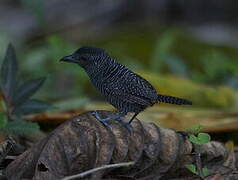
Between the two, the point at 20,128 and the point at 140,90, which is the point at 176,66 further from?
the point at 20,128

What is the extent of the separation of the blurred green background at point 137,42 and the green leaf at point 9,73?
272mm

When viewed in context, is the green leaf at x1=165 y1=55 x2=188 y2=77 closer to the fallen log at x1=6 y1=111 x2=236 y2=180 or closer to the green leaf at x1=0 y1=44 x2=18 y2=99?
the green leaf at x1=0 y1=44 x2=18 y2=99

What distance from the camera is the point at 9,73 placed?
14.6 feet

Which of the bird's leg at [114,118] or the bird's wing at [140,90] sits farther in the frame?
the bird's wing at [140,90]

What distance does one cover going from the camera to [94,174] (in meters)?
3.30

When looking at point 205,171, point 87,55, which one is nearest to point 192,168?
point 205,171

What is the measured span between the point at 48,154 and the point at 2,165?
42 cm

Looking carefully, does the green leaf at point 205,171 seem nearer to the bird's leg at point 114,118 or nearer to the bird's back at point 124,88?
the bird's leg at point 114,118

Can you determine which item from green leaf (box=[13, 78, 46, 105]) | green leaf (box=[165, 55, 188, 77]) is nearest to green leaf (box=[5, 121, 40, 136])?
green leaf (box=[13, 78, 46, 105])

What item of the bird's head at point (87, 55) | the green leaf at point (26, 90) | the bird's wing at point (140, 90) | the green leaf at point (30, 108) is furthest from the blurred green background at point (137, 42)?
the bird's wing at point (140, 90)

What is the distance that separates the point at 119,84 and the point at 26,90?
0.97 m

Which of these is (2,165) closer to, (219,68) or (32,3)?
(32,3)

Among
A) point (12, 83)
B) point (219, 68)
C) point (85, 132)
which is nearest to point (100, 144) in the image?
point (85, 132)

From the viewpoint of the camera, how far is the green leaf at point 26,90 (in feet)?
14.9
